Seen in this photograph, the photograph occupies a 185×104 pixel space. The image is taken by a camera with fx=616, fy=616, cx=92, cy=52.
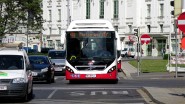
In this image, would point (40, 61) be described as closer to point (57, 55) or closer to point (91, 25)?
point (91, 25)

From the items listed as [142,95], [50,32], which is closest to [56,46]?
[50,32]

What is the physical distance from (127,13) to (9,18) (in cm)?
3604

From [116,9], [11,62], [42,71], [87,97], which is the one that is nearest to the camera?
[11,62]

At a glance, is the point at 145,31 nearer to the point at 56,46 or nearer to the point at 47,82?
the point at 56,46

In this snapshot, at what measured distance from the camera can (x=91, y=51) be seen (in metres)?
30.4

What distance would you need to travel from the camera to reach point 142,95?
75.8 feet

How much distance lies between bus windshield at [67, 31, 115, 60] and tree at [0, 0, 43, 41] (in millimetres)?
46671

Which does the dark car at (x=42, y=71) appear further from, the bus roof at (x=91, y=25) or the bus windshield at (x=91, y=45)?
the bus roof at (x=91, y=25)

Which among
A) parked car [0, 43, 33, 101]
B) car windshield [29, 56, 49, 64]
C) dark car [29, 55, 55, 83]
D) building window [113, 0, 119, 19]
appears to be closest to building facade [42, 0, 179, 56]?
building window [113, 0, 119, 19]

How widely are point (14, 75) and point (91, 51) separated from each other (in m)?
11.0

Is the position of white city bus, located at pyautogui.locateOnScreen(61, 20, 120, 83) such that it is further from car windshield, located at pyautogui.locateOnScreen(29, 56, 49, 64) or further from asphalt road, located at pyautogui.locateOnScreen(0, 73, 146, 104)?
asphalt road, located at pyautogui.locateOnScreen(0, 73, 146, 104)

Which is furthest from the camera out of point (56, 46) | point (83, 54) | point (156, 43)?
point (56, 46)

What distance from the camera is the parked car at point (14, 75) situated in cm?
1953

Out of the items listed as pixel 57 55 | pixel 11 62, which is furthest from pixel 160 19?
pixel 11 62
